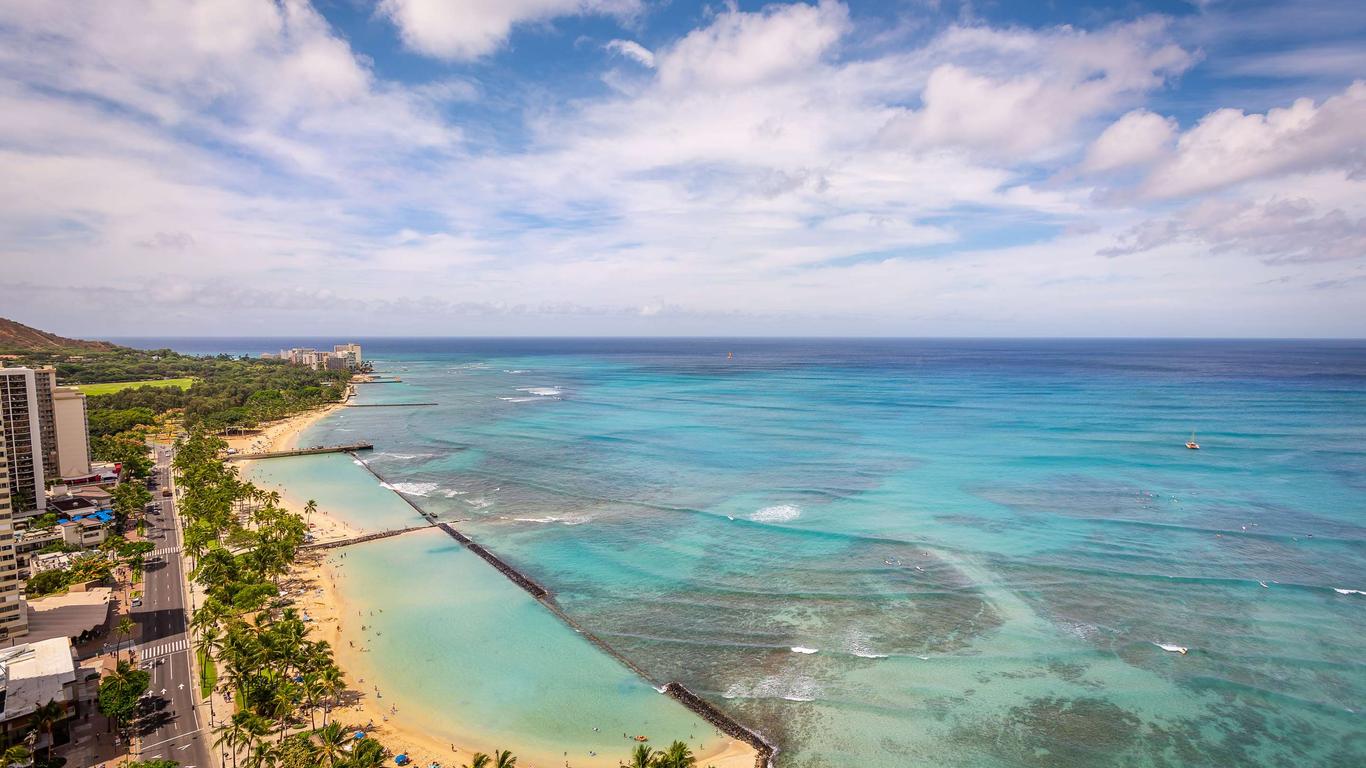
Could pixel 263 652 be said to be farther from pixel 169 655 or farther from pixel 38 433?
pixel 38 433

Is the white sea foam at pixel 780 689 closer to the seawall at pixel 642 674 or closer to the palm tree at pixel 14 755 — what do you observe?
the seawall at pixel 642 674

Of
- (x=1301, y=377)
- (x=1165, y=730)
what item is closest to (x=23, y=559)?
(x=1165, y=730)

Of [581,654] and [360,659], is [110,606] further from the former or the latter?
[581,654]

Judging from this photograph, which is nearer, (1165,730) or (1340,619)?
(1165,730)

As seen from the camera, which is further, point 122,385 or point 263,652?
point 122,385

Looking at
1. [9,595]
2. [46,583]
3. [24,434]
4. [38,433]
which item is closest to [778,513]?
[9,595]

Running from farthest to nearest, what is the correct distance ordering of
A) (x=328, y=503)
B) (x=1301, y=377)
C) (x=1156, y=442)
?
(x=1301, y=377) < (x=1156, y=442) < (x=328, y=503)
